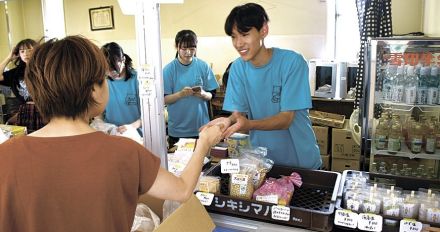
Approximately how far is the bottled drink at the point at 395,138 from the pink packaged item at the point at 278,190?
154 cm

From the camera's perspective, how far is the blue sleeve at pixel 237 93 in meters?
1.98

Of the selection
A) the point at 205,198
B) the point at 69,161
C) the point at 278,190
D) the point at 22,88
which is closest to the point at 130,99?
the point at 22,88

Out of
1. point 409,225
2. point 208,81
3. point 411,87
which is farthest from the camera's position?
point 208,81

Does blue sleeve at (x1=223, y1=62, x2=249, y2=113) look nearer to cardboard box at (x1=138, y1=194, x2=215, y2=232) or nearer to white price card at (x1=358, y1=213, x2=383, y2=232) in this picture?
cardboard box at (x1=138, y1=194, x2=215, y2=232)

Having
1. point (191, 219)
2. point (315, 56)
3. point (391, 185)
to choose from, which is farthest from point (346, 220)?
point (315, 56)

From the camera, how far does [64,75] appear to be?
923mm

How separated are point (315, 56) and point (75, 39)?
445 centimetres

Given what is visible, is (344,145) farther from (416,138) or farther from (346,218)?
Result: (346,218)

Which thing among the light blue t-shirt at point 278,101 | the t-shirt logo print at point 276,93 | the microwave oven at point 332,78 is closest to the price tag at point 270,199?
the light blue t-shirt at point 278,101

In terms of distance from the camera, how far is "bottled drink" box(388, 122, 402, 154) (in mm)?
2773

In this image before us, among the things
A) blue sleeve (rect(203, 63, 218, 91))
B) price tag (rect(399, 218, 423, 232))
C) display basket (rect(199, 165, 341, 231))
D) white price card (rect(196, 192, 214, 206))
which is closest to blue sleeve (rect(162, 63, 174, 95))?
blue sleeve (rect(203, 63, 218, 91))

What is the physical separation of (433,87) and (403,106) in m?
0.25

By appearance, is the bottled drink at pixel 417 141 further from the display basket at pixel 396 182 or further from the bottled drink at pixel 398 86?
the display basket at pixel 396 182

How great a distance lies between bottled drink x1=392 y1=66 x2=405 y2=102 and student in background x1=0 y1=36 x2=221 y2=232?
242cm
